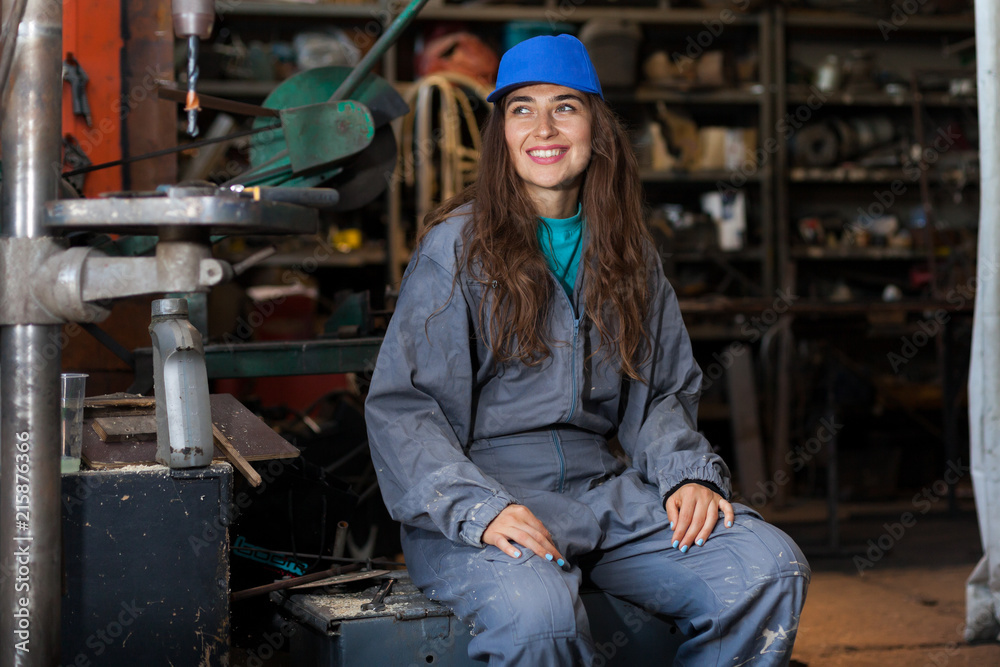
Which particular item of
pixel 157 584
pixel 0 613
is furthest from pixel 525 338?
pixel 0 613

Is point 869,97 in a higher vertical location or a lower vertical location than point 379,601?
higher

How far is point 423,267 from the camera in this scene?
154 centimetres

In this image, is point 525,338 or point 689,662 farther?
point 525,338

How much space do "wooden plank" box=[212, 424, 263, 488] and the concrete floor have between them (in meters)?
1.26

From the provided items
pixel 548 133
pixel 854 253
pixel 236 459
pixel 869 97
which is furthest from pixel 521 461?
pixel 869 97

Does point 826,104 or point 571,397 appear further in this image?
point 826,104

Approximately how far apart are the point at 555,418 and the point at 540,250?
0.28 m

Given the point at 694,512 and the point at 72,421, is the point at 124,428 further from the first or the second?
the point at 694,512

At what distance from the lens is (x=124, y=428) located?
144 cm

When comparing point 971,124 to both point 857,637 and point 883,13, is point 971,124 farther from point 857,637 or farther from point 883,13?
point 857,637

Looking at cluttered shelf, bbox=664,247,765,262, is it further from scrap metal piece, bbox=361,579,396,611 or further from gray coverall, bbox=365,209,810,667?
scrap metal piece, bbox=361,579,396,611

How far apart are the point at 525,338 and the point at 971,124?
4364 mm

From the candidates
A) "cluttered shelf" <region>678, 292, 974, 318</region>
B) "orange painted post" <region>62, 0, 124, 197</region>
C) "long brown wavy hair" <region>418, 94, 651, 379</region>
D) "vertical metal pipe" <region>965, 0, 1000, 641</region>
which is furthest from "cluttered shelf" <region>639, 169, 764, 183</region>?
"long brown wavy hair" <region>418, 94, 651, 379</region>

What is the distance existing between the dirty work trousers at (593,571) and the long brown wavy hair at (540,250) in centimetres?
16
